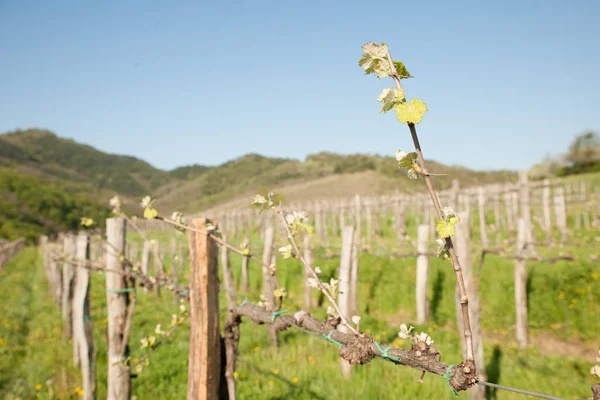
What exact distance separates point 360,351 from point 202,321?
1347mm

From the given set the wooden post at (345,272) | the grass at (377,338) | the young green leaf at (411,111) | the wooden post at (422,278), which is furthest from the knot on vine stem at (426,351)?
the wooden post at (422,278)

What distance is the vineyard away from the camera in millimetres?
1781

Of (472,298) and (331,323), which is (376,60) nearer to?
(331,323)

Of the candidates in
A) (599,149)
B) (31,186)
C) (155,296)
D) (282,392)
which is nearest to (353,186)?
(599,149)

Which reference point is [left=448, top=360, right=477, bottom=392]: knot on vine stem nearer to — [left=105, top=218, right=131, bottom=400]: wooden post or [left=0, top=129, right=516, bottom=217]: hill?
[left=105, top=218, right=131, bottom=400]: wooden post

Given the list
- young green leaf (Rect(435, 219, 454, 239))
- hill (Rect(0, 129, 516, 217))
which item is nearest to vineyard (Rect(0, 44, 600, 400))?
young green leaf (Rect(435, 219, 454, 239))

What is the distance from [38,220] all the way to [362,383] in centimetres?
9703

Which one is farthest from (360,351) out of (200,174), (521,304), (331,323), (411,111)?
(200,174)

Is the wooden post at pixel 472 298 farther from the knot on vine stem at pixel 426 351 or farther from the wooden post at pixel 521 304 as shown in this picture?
the wooden post at pixel 521 304

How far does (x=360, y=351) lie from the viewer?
1.76m

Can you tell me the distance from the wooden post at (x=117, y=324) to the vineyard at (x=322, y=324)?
0.04ft

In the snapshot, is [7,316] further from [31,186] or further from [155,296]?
[31,186]

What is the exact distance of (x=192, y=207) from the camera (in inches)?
3666

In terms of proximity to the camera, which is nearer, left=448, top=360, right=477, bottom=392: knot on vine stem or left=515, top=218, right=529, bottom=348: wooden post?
left=448, top=360, right=477, bottom=392: knot on vine stem
